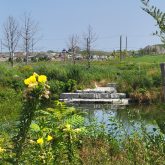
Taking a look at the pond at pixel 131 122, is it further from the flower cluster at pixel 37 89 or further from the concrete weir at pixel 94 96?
the concrete weir at pixel 94 96

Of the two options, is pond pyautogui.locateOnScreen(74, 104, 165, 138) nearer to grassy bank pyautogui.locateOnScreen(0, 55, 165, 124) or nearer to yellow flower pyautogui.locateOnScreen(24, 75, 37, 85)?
yellow flower pyautogui.locateOnScreen(24, 75, 37, 85)

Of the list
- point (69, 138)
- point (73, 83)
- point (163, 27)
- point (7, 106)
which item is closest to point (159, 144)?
point (69, 138)

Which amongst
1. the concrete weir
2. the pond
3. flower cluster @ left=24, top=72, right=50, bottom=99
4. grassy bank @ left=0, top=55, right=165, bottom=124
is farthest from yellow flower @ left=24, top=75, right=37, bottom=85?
the concrete weir

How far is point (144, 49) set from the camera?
204ft

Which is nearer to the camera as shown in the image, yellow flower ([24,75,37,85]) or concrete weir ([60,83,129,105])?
yellow flower ([24,75,37,85])

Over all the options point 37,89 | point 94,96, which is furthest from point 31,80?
point 94,96

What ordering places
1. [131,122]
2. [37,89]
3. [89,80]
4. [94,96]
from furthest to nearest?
[89,80] → [94,96] → [131,122] → [37,89]

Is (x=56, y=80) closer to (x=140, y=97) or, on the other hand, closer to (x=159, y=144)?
(x=140, y=97)

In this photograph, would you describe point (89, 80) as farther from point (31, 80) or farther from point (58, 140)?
point (31, 80)

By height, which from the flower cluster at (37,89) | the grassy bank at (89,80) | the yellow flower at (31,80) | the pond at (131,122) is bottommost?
the grassy bank at (89,80)

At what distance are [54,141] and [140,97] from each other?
20.0 meters

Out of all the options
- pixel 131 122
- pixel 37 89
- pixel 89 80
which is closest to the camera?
pixel 37 89

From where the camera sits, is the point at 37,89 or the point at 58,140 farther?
the point at 58,140

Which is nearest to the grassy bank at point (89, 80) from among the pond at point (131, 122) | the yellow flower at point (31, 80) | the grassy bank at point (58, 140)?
the pond at point (131, 122)
